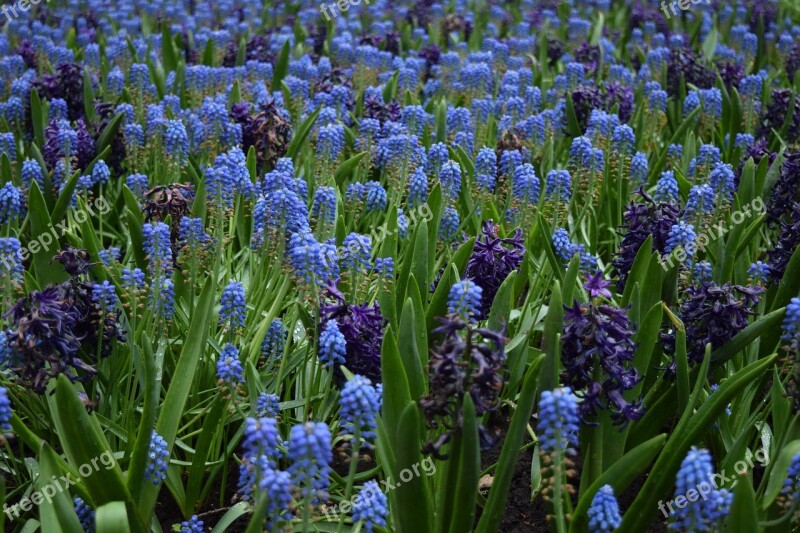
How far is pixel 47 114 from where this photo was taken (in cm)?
575

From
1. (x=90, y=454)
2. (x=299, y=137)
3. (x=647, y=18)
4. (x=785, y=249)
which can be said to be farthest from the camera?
(x=647, y=18)

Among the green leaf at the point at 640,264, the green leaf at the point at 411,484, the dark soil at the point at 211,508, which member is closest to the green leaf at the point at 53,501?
the dark soil at the point at 211,508

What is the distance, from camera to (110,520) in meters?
2.14

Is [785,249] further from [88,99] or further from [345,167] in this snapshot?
[88,99]

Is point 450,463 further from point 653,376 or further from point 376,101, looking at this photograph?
point 376,101

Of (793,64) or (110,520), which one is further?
(793,64)

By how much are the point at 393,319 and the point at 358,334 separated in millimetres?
344

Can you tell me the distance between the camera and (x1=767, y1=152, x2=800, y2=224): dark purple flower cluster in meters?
4.27

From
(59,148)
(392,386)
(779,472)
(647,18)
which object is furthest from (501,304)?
(647,18)

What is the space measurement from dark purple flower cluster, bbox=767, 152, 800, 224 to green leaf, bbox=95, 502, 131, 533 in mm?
3363

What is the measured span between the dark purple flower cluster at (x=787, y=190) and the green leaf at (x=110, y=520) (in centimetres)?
336

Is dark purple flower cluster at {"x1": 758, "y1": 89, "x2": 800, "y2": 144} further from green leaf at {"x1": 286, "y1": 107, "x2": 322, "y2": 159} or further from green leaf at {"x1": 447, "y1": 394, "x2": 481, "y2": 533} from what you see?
green leaf at {"x1": 447, "y1": 394, "x2": 481, "y2": 533}

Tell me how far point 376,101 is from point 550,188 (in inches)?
73.1

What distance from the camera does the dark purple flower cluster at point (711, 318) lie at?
3.02 meters
